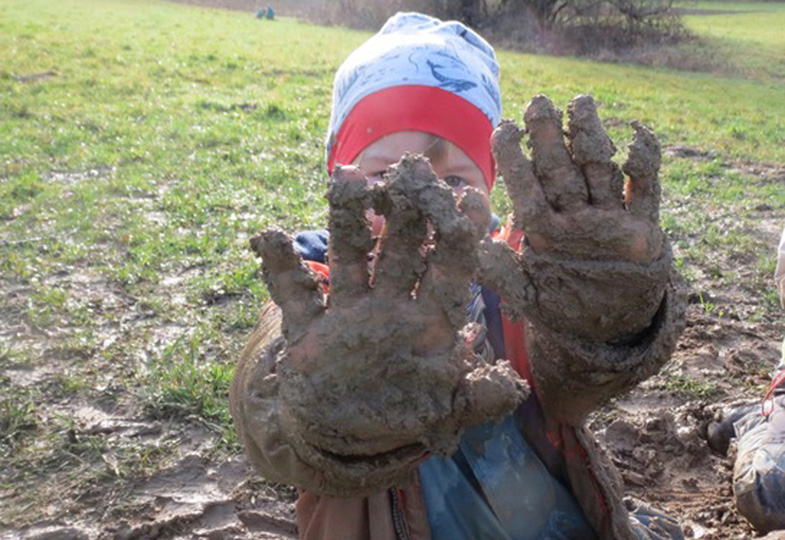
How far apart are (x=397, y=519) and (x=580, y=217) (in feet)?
2.94

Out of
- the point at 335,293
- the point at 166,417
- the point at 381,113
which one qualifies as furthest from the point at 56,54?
the point at 335,293

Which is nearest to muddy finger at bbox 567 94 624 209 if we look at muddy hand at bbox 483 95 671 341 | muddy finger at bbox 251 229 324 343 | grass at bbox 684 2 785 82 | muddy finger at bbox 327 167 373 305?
muddy hand at bbox 483 95 671 341

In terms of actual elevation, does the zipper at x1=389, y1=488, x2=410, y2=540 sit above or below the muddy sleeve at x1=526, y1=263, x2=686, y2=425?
below

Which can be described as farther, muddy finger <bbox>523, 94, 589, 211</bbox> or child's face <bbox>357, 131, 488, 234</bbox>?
child's face <bbox>357, 131, 488, 234</bbox>

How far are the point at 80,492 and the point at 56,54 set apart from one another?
12.3 metres

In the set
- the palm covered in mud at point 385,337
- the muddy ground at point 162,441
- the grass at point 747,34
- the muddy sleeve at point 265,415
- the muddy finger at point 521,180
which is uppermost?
the grass at point 747,34

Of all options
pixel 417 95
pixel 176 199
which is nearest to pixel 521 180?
pixel 417 95

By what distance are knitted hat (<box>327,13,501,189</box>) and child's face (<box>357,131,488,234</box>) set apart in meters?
0.02

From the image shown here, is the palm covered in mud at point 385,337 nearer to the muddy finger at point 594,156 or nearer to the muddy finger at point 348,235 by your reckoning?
the muddy finger at point 348,235

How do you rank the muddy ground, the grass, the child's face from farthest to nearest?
the grass, the muddy ground, the child's face

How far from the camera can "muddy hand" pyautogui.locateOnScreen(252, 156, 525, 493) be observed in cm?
134

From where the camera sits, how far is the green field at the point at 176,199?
3547 mm

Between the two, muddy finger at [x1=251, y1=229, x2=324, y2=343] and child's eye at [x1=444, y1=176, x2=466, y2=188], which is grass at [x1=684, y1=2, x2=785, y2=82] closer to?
child's eye at [x1=444, y1=176, x2=466, y2=188]

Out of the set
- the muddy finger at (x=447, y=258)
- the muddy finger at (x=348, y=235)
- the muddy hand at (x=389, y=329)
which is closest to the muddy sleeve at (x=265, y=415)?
the muddy hand at (x=389, y=329)
